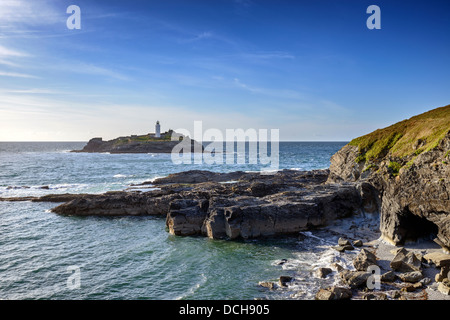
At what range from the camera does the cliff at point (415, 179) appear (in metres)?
19.2

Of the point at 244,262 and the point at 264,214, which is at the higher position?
the point at 264,214

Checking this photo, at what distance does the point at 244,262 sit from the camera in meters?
21.5

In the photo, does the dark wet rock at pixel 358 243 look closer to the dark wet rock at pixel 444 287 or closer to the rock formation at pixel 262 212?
the rock formation at pixel 262 212

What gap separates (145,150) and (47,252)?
153 m

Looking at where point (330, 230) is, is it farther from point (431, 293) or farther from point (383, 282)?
point (431, 293)

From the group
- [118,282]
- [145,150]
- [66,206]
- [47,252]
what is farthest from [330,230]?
[145,150]

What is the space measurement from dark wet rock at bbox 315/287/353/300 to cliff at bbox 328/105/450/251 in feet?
26.6

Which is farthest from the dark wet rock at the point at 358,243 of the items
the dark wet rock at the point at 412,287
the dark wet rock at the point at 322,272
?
the dark wet rock at the point at 412,287

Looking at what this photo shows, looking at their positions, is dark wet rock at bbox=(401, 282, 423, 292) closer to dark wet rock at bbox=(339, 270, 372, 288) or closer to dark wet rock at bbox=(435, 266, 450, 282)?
dark wet rock at bbox=(435, 266, 450, 282)

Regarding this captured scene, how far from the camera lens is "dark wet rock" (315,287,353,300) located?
1535 cm

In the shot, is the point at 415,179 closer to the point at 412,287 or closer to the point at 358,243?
the point at 358,243

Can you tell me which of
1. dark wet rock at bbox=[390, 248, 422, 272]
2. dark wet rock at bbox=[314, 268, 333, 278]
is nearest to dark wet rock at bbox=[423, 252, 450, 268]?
dark wet rock at bbox=[390, 248, 422, 272]

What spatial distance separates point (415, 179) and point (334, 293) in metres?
11.1
